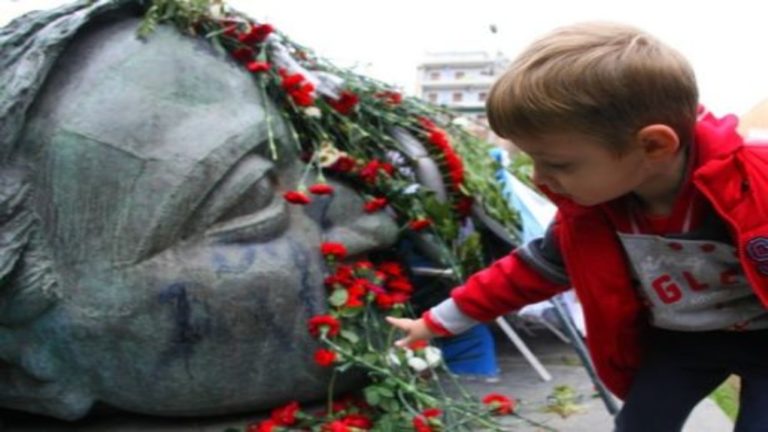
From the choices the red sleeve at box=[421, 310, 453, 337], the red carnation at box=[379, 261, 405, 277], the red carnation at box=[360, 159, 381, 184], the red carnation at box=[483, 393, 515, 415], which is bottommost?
the red carnation at box=[483, 393, 515, 415]

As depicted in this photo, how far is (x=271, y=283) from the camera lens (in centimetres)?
273

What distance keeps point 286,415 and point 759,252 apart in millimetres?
1643

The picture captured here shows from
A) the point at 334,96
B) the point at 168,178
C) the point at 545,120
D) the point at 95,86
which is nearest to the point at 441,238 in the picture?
the point at 334,96

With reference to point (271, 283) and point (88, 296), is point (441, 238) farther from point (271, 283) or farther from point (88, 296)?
point (88, 296)

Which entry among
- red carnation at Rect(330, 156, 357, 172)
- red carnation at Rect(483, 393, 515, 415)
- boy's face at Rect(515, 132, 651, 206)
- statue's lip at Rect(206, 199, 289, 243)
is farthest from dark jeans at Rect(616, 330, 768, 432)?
red carnation at Rect(330, 156, 357, 172)

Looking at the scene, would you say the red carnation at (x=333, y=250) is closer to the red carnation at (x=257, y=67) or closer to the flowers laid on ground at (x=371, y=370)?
the flowers laid on ground at (x=371, y=370)

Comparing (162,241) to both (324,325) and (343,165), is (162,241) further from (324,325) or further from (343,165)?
(343,165)

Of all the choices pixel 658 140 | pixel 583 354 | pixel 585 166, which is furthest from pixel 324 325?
pixel 658 140

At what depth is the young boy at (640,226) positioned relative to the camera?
1633mm

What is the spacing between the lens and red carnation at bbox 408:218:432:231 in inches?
125

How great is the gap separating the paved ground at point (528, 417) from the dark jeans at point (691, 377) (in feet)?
2.16

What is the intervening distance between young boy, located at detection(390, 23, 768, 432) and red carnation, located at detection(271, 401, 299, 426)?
0.75 metres

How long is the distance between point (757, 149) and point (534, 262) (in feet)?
2.02

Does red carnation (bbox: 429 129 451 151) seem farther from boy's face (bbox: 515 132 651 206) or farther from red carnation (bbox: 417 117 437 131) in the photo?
boy's face (bbox: 515 132 651 206)
